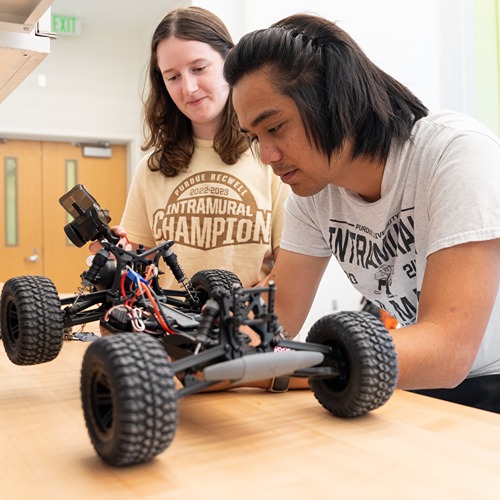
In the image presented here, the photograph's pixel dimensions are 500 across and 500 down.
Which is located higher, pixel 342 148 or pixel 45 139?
pixel 45 139

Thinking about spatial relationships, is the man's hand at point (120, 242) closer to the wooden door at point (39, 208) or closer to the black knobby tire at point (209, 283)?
the black knobby tire at point (209, 283)

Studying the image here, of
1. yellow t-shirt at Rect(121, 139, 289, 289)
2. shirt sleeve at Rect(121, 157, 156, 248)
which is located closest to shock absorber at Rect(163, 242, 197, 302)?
yellow t-shirt at Rect(121, 139, 289, 289)

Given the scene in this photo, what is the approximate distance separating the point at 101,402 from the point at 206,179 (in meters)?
0.89

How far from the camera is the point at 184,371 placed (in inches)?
25.1

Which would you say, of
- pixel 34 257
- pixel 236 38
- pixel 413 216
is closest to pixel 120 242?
pixel 413 216

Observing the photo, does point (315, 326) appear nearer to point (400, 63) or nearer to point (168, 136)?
point (168, 136)

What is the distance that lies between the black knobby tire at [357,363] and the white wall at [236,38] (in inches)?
98.8

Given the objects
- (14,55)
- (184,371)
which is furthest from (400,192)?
(14,55)

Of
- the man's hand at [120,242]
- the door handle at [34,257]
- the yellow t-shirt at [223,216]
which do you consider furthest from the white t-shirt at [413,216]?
the door handle at [34,257]

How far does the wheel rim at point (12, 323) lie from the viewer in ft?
2.99

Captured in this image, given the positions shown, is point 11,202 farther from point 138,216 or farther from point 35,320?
point 35,320

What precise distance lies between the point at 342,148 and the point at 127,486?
2.12 feet

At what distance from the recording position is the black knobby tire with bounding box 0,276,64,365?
0.85 m

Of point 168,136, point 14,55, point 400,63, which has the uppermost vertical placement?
point 400,63
